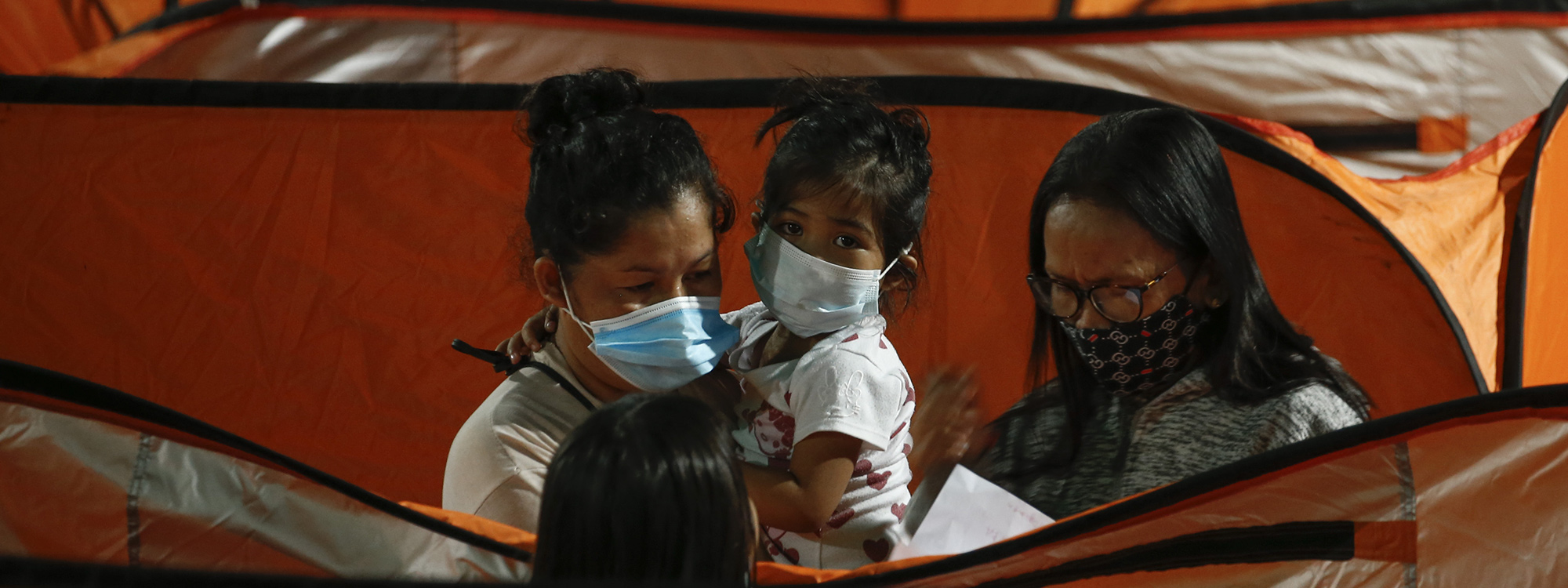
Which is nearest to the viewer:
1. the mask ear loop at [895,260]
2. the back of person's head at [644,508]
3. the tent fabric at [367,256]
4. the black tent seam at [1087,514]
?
the back of person's head at [644,508]

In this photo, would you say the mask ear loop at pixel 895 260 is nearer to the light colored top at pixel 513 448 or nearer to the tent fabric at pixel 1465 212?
the light colored top at pixel 513 448

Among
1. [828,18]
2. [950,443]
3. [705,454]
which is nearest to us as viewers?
[705,454]

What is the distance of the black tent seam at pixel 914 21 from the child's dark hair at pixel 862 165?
3.41 feet

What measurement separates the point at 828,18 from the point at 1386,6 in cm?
100

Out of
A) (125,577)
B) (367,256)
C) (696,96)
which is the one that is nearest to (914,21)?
(696,96)

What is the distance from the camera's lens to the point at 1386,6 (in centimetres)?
211

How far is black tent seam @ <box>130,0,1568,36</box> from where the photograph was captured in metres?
2.06

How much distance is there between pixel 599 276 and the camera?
95cm

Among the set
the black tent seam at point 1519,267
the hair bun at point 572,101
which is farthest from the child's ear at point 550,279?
the black tent seam at point 1519,267

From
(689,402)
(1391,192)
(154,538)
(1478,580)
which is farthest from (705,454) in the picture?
(1391,192)

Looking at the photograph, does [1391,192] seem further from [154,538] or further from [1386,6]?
[154,538]

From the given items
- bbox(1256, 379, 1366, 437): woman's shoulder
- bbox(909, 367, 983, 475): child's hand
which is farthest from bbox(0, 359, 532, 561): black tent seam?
bbox(1256, 379, 1366, 437): woman's shoulder

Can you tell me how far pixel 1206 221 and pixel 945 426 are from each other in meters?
0.31

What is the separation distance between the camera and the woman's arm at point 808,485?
905 millimetres
